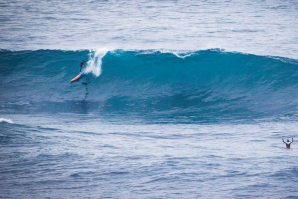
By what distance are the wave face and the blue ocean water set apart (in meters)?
0.06

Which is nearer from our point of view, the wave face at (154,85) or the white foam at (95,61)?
the wave face at (154,85)

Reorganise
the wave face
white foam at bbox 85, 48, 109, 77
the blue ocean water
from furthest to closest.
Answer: white foam at bbox 85, 48, 109, 77 < the wave face < the blue ocean water

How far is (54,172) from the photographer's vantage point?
13.3 m

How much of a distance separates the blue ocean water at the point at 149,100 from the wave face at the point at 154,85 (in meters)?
0.06

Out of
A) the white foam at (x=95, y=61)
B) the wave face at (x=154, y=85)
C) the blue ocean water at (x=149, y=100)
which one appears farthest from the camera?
the white foam at (x=95, y=61)

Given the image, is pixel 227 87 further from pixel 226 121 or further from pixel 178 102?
pixel 226 121

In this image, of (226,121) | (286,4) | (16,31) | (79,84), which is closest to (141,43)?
(79,84)

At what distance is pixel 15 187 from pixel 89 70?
12032 millimetres

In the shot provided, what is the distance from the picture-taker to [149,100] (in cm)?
2181

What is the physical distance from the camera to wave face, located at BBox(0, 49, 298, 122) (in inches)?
801

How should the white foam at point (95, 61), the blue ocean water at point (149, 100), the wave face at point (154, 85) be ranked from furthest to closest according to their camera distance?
the white foam at point (95, 61), the wave face at point (154, 85), the blue ocean water at point (149, 100)

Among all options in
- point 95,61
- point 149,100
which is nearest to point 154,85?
point 149,100

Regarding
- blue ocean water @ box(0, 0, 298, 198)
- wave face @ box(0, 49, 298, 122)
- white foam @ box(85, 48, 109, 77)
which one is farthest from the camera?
white foam @ box(85, 48, 109, 77)

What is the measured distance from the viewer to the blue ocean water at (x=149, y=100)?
513 inches
